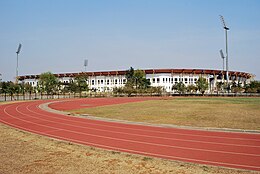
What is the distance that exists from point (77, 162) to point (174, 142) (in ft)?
15.7

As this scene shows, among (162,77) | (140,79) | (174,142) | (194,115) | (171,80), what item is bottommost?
(194,115)

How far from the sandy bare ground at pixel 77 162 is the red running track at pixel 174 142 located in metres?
0.82

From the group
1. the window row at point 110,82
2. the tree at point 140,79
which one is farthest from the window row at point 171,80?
the window row at point 110,82

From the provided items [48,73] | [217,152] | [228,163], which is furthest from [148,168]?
[48,73]

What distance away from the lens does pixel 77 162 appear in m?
8.17

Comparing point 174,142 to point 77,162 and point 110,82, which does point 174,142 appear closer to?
point 77,162

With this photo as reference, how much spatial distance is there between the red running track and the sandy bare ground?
0.82 m

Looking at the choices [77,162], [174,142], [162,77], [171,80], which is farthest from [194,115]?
[171,80]

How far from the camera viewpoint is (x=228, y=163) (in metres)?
8.12

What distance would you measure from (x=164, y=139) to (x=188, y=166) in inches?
167

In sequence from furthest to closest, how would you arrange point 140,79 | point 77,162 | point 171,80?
point 171,80, point 140,79, point 77,162

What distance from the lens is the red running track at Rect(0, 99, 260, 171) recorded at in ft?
28.7

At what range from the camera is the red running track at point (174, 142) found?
8.75 meters

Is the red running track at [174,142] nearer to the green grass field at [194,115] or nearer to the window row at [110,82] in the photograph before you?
the green grass field at [194,115]
